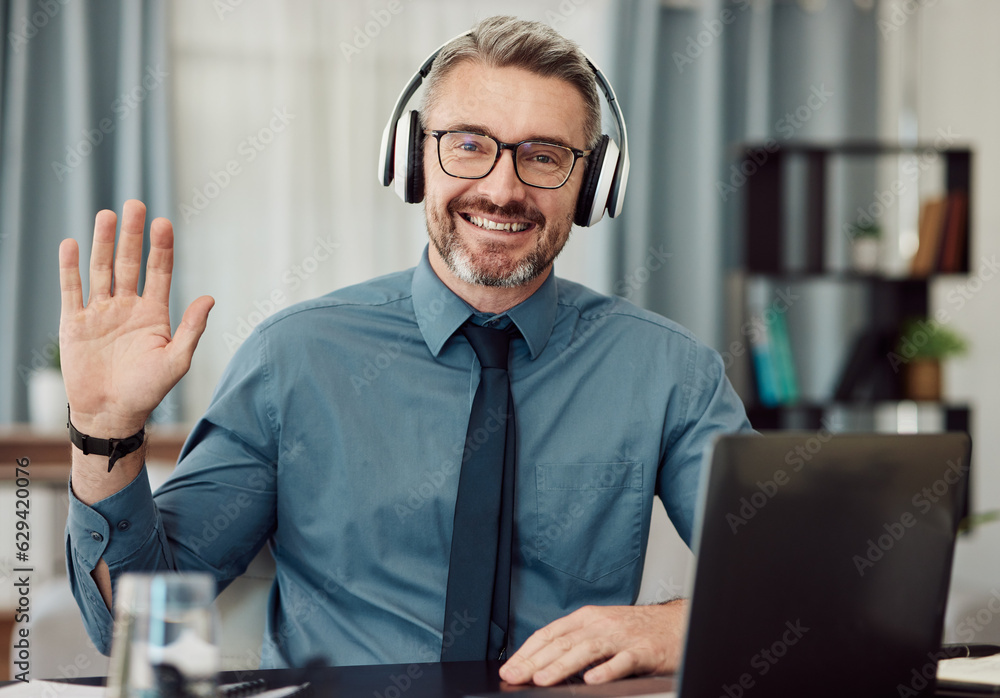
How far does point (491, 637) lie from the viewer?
1128mm

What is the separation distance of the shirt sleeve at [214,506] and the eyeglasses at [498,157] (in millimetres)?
397

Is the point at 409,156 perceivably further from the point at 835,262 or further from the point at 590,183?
the point at 835,262

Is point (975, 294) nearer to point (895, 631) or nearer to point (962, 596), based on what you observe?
point (962, 596)

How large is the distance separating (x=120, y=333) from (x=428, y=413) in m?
0.41

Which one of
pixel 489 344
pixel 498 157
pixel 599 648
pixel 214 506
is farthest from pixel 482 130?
pixel 599 648

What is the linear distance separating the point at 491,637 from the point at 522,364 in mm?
384

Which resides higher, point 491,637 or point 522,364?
point 522,364

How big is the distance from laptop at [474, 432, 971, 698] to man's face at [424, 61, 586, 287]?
2.33 feet

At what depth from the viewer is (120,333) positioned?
104 cm

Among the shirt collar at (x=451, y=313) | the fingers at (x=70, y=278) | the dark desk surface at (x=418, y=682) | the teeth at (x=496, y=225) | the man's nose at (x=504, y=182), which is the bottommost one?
the dark desk surface at (x=418, y=682)

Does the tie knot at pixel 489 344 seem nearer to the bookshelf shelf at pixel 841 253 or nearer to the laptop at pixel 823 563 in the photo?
the laptop at pixel 823 563

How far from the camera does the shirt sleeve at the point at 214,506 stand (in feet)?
3.36

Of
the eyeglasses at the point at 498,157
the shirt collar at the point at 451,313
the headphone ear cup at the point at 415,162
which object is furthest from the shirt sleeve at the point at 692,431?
the headphone ear cup at the point at 415,162

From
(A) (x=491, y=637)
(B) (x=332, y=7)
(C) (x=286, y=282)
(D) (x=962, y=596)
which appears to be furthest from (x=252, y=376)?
(B) (x=332, y=7)
